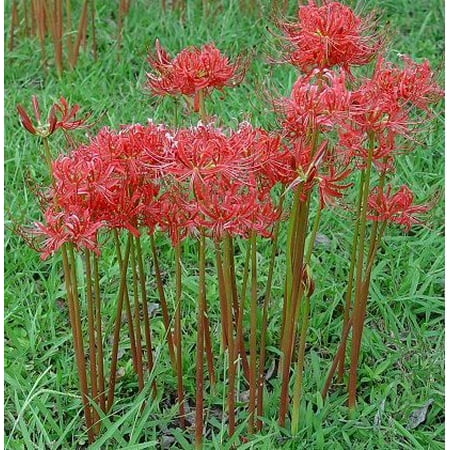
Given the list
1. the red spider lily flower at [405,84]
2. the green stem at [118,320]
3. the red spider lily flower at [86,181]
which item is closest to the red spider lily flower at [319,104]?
the red spider lily flower at [405,84]

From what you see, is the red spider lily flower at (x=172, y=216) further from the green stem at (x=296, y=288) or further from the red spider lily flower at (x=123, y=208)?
the green stem at (x=296, y=288)

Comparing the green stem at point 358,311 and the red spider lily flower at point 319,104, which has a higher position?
the red spider lily flower at point 319,104

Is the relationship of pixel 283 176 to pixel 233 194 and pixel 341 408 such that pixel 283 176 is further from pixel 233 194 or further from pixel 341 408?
pixel 341 408

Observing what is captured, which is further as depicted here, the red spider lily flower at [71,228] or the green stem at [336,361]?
the green stem at [336,361]

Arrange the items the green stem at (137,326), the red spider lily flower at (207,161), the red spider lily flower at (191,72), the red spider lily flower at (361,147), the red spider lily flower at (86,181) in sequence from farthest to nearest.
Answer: the green stem at (137,326), the red spider lily flower at (191,72), the red spider lily flower at (361,147), the red spider lily flower at (86,181), the red spider lily flower at (207,161)

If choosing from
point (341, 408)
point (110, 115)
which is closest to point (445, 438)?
point (341, 408)

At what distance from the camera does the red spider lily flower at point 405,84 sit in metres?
1.92

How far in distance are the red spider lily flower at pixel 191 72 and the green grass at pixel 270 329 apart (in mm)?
100

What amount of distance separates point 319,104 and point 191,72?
15.3 inches

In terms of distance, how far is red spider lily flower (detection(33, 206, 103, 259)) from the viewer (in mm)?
1836

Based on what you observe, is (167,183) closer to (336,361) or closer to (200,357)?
(200,357)

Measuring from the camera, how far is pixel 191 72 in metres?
2.03

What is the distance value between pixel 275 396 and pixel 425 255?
878mm

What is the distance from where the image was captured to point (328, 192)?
1.79 meters
